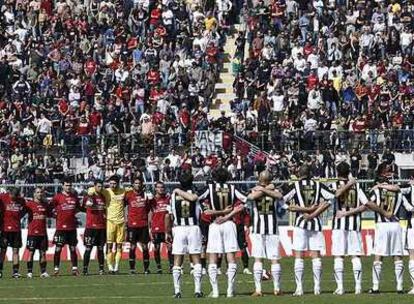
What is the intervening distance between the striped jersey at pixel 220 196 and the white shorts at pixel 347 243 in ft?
6.46

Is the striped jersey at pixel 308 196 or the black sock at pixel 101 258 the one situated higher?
the striped jersey at pixel 308 196

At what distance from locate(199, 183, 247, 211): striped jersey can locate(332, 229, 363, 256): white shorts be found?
1969 mm

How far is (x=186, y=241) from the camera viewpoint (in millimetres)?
30938

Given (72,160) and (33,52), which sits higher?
(33,52)

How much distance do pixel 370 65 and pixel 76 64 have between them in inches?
425

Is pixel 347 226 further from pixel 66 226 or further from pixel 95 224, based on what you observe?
pixel 66 226

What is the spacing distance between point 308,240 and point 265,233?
0.90 meters

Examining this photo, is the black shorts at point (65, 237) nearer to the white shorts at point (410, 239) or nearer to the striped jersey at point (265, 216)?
the striped jersey at point (265, 216)

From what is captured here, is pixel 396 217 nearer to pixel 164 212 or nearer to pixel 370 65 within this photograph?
pixel 164 212

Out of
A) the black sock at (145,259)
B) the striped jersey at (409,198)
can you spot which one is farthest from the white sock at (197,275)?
the black sock at (145,259)

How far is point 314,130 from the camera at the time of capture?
52.8m

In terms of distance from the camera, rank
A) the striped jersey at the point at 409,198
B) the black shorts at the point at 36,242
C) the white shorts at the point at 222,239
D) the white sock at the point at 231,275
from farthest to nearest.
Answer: the black shorts at the point at 36,242 < the striped jersey at the point at 409,198 < the white shorts at the point at 222,239 < the white sock at the point at 231,275

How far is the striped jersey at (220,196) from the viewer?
101ft

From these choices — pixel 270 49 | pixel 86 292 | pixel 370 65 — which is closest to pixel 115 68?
pixel 270 49
